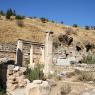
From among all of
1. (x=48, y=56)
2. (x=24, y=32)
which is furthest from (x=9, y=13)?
(x=48, y=56)

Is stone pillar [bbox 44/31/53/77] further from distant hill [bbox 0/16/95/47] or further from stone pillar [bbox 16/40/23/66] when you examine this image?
distant hill [bbox 0/16/95/47]

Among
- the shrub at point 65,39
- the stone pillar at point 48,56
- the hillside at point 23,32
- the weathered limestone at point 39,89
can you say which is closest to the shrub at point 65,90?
the weathered limestone at point 39,89

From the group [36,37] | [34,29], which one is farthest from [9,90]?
[34,29]

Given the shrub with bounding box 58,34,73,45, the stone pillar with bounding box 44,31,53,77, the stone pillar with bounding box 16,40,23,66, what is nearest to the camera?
the stone pillar with bounding box 44,31,53,77

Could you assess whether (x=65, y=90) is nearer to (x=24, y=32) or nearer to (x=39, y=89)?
(x=39, y=89)

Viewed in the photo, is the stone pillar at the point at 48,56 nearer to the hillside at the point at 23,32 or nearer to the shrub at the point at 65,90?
the shrub at the point at 65,90

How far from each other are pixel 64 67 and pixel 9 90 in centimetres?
633

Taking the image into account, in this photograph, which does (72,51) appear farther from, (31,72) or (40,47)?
(31,72)

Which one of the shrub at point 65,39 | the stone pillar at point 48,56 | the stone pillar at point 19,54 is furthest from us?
the shrub at point 65,39

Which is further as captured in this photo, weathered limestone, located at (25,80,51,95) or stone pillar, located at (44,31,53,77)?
stone pillar, located at (44,31,53,77)

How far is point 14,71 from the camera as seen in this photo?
14016 millimetres

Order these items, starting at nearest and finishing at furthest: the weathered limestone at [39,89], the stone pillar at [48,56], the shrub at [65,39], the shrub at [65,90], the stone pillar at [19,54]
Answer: the weathered limestone at [39,89] → the shrub at [65,90] → the stone pillar at [48,56] → the stone pillar at [19,54] → the shrub at [65,39]

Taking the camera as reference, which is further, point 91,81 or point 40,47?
point 40,47

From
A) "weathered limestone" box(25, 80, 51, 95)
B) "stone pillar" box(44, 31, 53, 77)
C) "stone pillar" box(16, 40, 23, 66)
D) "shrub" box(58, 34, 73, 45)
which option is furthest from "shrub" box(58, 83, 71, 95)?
"shrub" box(58, 34, 73, 45)
